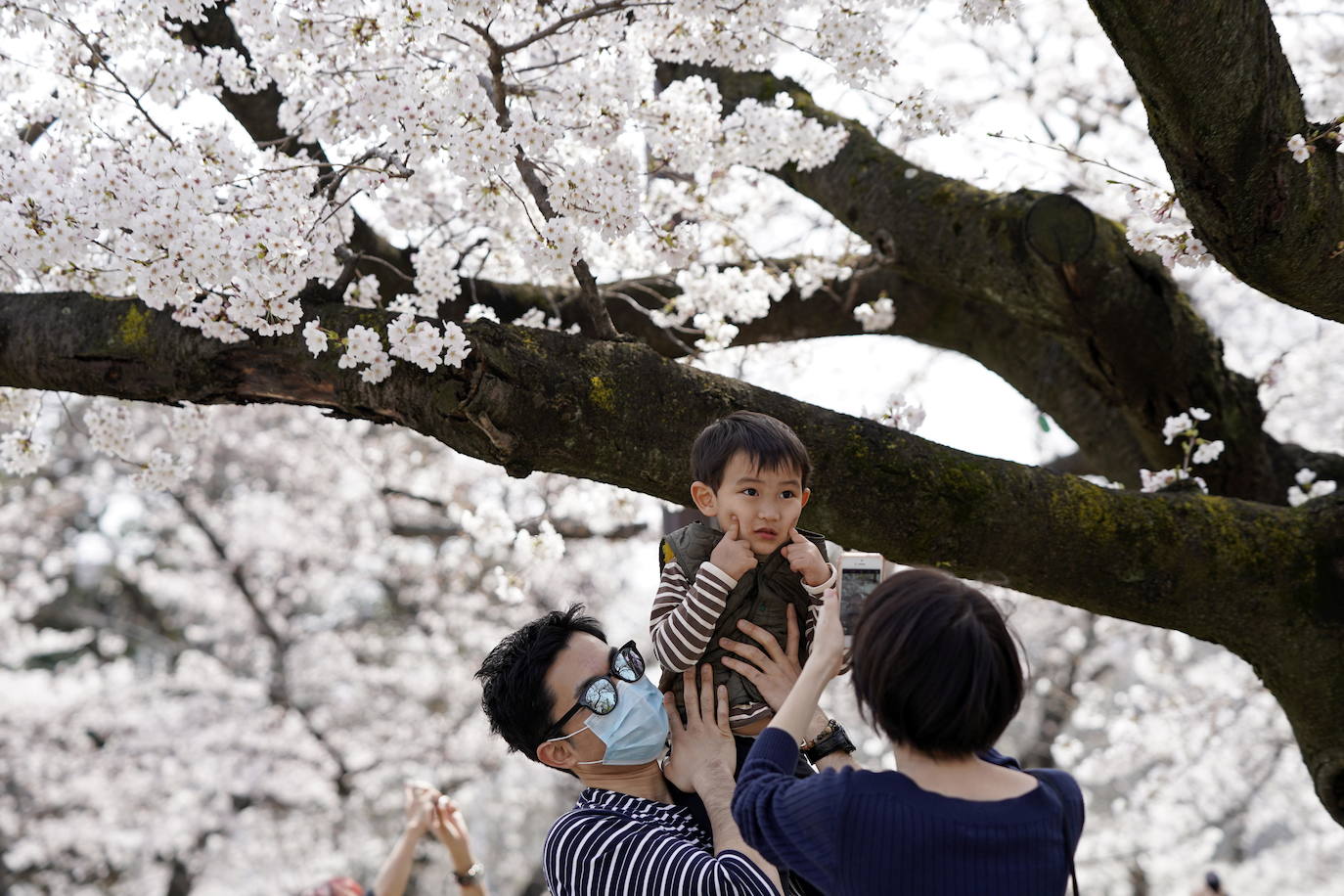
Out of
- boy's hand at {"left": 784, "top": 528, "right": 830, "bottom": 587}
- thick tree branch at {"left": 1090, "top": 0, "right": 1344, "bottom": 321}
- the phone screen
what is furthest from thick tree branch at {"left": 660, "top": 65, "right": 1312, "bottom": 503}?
the phone screen

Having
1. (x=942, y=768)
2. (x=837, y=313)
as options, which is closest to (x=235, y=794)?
(x=837, y=313)

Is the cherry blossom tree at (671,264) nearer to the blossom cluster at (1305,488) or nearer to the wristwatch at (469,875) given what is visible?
the blossom cluster at (1305,488)

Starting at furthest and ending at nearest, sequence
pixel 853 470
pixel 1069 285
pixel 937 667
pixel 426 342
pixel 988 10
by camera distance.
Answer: pixel 1069 285
pixel 988 10
pixel 853 470
pixel 426 342
pixel 937 667

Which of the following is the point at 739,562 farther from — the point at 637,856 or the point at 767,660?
the point at 637,856

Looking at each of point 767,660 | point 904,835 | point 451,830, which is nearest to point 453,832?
point 451,830

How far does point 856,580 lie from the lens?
2.01m

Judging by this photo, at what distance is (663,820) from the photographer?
2195 millimetres

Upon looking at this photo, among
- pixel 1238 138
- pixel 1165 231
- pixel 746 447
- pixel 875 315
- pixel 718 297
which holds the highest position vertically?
pixel 875 315

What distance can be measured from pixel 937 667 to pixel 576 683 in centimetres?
90

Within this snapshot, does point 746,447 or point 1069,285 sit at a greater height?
point 1069,285

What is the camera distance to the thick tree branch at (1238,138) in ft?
7.42

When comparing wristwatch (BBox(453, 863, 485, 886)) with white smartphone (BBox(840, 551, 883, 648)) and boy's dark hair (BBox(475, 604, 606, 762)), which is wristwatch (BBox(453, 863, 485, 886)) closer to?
boy's dark hair (BBox(475, 604, 606, 762))

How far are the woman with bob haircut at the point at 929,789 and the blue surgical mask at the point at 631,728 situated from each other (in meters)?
0.59

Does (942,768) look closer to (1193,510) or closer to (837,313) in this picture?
(1193,510)
